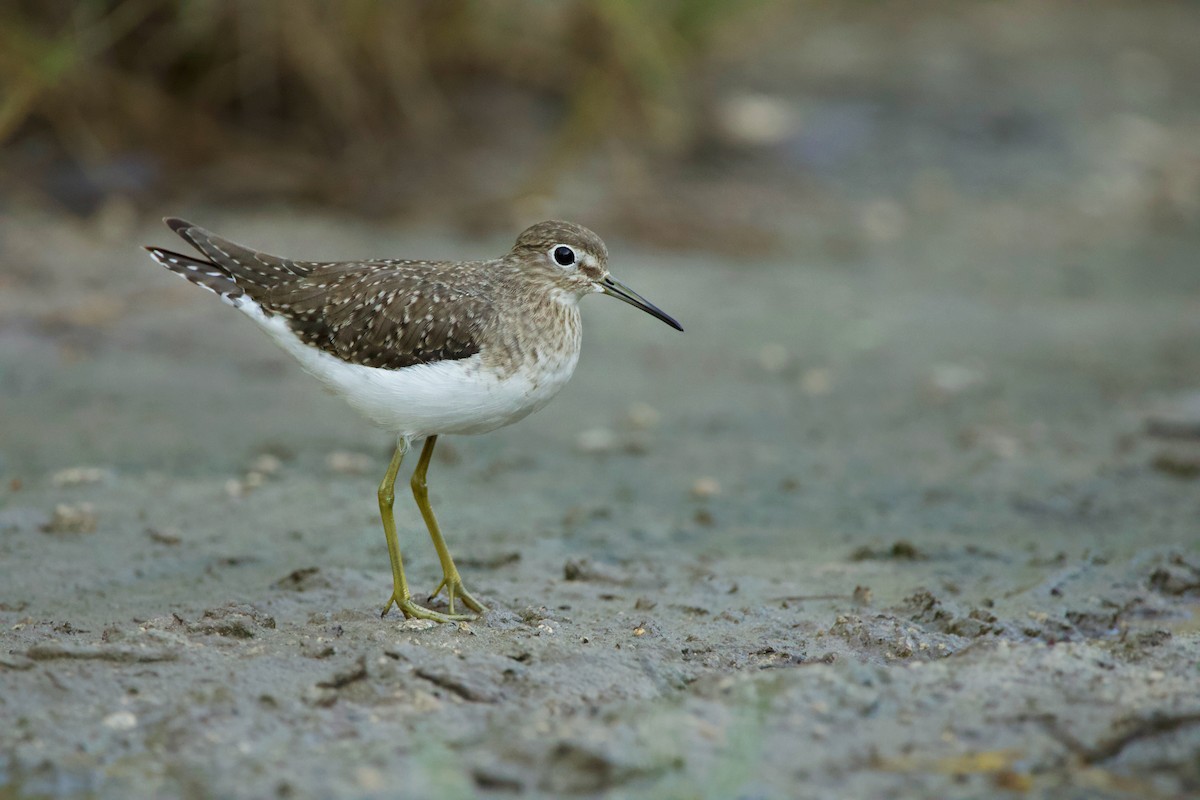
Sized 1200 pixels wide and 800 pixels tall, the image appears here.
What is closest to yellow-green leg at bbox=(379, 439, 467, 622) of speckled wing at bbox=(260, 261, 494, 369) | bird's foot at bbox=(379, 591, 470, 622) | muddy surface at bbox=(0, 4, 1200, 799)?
bird's foot at bbox=(379, 591, 470, 622)

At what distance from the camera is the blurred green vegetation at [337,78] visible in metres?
10.9

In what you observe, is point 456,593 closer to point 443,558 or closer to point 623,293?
point 443,558

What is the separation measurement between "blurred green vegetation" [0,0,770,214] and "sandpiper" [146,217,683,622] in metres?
5.29

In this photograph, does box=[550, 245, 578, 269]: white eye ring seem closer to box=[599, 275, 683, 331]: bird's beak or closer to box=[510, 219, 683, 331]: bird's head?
box=[510, 219, 683, 331]: bird's head

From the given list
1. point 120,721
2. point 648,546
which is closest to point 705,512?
point 648,546

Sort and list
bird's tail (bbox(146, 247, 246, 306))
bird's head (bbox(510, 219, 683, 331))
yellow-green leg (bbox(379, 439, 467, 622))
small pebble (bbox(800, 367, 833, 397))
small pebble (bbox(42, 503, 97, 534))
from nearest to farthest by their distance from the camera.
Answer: yellow-green leg (bbox(379, 439, 467, 622)), bird's head (bbox(510, 219, 683, 331)), bird's tail (bbox(146, 247, 246, 306)), small pebble (bbox(42, 503, 97, 534)), small pebble (bbox(800, 367, 833, 397))

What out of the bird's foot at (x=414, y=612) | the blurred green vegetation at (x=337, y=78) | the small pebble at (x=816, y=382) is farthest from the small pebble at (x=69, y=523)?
the blurred green vegetation at (x=337, y=78)

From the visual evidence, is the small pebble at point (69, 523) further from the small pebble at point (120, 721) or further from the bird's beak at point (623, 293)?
the bird's beak at point (623, 293)

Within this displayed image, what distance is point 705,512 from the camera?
7012mm

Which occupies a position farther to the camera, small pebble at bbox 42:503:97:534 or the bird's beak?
small pebble at bbox 42:503:97:534

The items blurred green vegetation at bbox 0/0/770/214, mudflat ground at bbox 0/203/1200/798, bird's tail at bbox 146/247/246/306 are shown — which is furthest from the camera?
blurred green vegetation at bbox 0/0/770/214

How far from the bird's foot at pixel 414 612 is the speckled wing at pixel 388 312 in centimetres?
92

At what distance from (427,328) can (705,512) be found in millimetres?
2264

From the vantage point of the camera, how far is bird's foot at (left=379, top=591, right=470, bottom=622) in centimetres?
518
